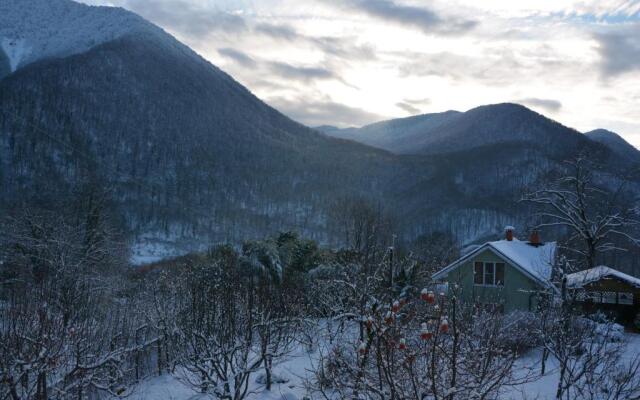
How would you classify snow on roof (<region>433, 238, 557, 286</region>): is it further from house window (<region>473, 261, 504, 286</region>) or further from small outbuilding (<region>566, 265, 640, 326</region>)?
small outbuilding (<region>566, 265, 640, 326</region>)

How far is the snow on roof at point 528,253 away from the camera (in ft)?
96.1

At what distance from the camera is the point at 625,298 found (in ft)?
90.2

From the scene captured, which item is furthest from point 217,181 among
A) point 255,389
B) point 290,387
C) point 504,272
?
point 255,389

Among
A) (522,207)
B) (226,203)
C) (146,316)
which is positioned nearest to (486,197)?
(522,207)

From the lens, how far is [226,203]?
17400cm

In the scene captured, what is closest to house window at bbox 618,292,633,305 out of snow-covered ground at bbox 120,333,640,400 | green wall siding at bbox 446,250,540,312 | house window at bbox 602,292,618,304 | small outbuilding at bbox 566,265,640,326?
small outbuilding at bbox 566,265,640,326

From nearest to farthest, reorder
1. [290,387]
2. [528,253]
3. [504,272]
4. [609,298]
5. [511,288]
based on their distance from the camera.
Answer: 1. [290,387]
2. [609,298]
3. [511,288]
4. [504,272]
5. [528,253]

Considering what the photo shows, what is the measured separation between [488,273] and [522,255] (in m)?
2.59

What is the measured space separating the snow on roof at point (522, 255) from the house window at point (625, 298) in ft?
13.1

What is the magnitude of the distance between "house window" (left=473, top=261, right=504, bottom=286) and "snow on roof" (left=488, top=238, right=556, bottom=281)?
1.04 meters

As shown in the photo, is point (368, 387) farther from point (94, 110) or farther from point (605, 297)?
point (94, 110)

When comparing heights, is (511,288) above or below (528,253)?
below

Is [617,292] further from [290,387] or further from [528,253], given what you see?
[290,387]

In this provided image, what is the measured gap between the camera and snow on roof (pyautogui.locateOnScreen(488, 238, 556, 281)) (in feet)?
96.1
